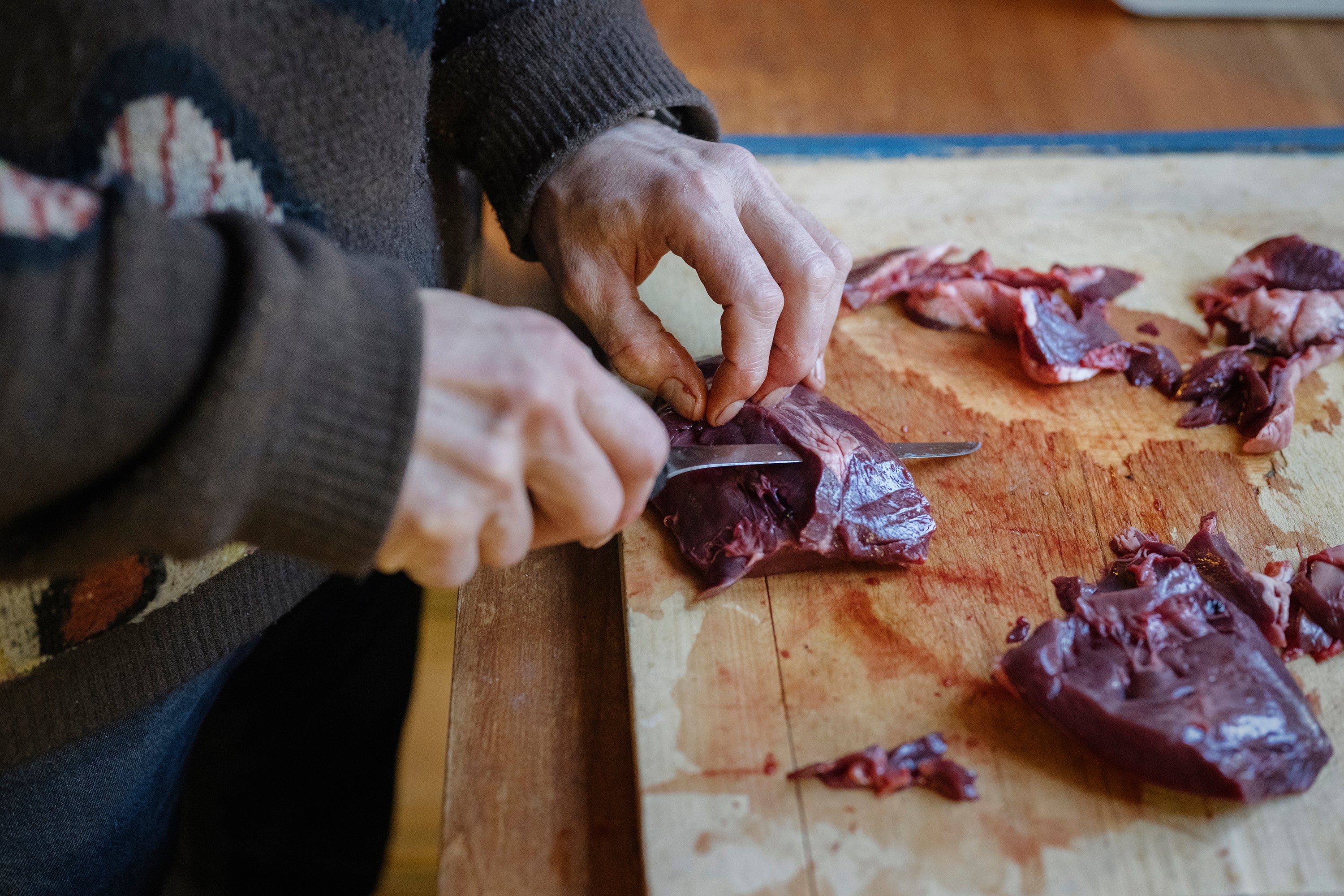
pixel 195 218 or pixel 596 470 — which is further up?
pixel 195 218

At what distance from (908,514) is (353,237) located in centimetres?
105

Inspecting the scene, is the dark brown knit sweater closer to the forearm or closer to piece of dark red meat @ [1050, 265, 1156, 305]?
the forearm

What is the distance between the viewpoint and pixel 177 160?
1246 mm

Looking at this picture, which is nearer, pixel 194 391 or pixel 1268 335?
pixel 194 391

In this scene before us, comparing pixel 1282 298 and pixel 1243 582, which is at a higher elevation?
pixel 1282 298

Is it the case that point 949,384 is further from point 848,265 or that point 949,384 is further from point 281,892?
point 281,892

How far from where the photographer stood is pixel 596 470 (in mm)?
1267

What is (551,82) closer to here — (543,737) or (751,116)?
(543,737)

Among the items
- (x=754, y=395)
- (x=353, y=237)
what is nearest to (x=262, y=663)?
(x=353, y=237)

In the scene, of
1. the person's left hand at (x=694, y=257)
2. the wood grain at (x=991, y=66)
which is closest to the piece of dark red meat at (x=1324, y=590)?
the person's left hand at (x=694, y=257)

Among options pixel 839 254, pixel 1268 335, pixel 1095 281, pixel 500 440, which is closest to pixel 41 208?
pixel 500 440

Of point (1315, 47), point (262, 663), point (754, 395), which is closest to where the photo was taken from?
point (754, 395)

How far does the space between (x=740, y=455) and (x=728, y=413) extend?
4.9 inches

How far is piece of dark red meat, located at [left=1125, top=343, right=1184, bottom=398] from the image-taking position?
2.08 metres
